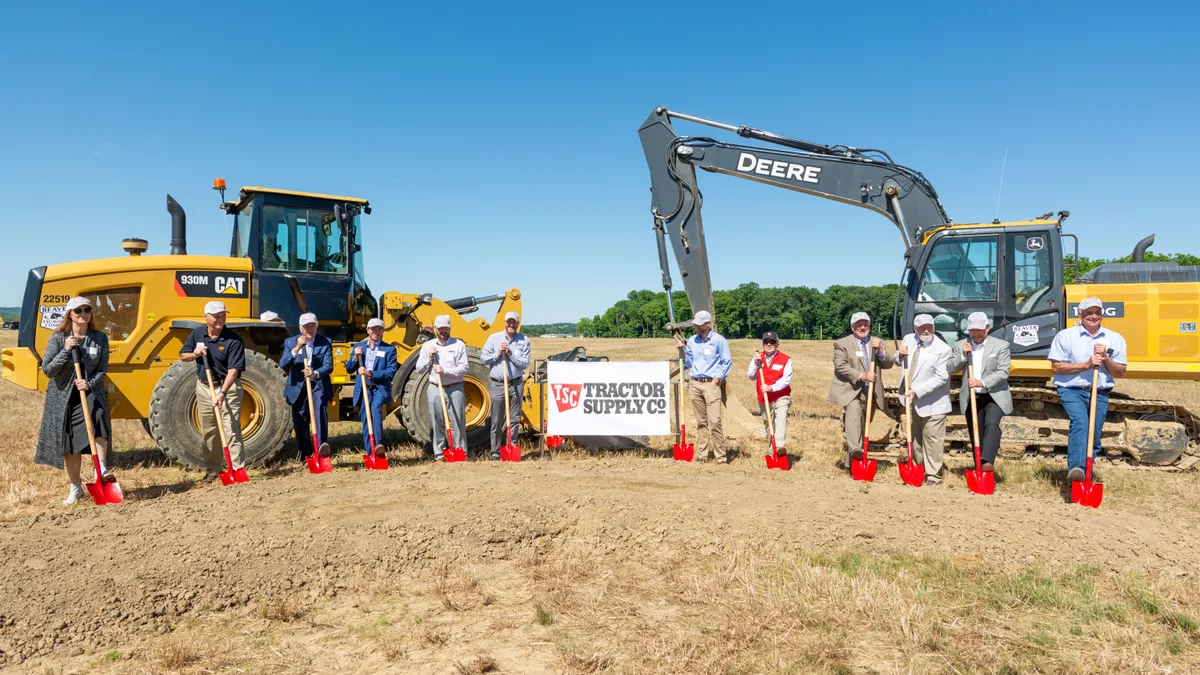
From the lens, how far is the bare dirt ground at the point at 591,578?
3.95 metres

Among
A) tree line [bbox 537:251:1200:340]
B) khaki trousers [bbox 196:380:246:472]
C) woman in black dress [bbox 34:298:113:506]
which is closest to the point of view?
woman in black dress [bbox 34:298:113:506]

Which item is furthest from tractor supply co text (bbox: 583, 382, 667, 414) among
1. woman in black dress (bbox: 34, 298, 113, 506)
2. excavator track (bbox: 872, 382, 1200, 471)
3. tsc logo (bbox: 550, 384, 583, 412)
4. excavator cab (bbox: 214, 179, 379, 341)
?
woman in black dress (bbox: 34, 298, 113, 506)

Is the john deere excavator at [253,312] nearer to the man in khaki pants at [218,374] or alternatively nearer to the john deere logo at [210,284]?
the john deere logo at [210,284]

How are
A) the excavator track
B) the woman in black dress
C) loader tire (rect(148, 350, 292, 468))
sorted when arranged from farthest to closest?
1. the excavator track
2. loader tire (rect(148, 350, 292, 468))
3. the woman in black dress

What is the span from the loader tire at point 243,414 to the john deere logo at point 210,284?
3.34 ft

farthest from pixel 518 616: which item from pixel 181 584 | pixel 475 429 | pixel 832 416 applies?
pixel 832 416

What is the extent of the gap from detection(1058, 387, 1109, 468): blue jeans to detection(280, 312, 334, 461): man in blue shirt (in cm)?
786

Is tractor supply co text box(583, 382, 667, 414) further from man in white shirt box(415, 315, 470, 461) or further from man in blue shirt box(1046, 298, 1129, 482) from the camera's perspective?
man in blue shirt box(1046, 298, 1129, 482)

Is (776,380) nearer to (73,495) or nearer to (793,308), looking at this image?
(73,495)

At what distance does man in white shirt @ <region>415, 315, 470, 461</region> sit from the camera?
8711 mm

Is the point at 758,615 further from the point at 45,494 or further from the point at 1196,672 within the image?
the point at 45,494

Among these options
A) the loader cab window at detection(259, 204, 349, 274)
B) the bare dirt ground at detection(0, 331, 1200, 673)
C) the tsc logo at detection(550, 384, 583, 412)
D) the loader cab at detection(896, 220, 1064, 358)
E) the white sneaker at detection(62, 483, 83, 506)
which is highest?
the loader cab window at detection(259, 204, 349, 274)

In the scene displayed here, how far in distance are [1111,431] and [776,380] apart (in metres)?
4.57

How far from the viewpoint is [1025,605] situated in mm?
4492
